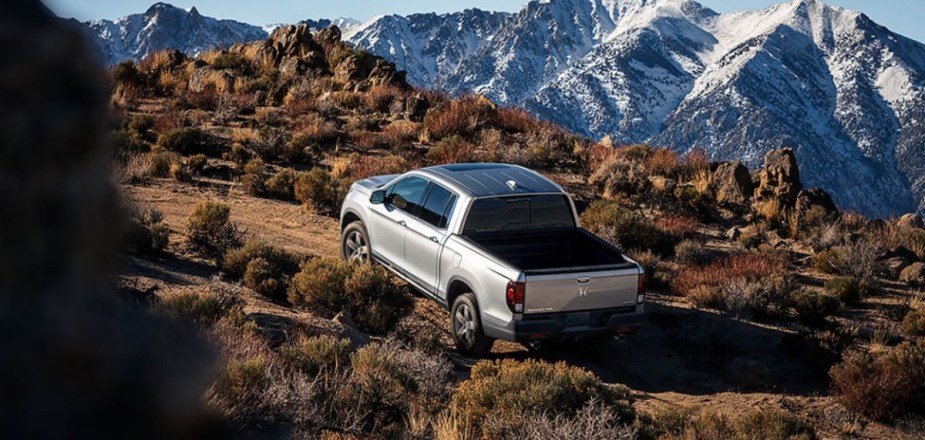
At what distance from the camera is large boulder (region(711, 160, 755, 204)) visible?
724 inches

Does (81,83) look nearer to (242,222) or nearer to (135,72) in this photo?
(242,222)

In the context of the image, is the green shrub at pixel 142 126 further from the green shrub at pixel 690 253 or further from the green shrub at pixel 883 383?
the green shrub at pixel 883 383

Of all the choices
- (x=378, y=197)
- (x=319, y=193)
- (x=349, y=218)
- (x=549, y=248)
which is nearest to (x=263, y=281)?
(x=378, y=197)

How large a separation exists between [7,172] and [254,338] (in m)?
6.59

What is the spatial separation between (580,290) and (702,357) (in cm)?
248

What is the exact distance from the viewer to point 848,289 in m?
12.9

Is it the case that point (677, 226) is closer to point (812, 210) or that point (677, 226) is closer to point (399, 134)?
point (812, 210)

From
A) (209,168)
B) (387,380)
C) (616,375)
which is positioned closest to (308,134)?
(209,168)

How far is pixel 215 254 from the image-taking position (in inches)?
456

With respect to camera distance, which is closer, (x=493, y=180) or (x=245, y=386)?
(x=245, y=386)

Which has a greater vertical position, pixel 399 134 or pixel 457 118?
pixel 457 118

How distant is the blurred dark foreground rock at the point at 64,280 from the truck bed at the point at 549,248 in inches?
339

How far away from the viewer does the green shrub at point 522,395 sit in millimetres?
6383

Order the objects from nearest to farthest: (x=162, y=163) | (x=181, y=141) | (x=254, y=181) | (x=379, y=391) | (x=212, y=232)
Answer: (x=379, y=391) → (x=212, y=232) → (x=254, y=181) → (x=162, y=163) → (x=181, y=141)
